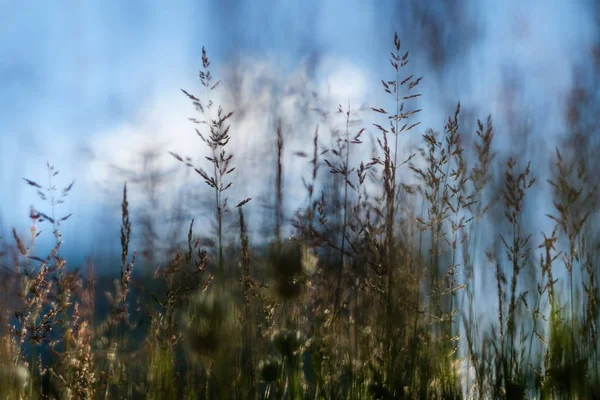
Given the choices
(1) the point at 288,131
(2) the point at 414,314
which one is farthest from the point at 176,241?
(2) the point at 414,314

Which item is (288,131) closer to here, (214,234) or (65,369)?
(214,234)

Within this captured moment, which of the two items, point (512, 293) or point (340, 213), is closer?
point (512, 293)

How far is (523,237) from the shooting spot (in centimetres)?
251

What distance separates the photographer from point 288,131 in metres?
2.64

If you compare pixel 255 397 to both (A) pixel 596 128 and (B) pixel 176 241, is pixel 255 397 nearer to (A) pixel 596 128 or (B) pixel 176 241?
(B) pixel 176 241

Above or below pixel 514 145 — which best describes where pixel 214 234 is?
below

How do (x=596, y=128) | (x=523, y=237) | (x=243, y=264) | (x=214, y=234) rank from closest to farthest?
(x=243, y=264) < (x=523, y=237) < (x=214, y=234) < (x=596, y=128)

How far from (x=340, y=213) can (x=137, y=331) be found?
113cm

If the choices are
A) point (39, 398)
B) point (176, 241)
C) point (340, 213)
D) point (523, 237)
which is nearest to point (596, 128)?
point (523, 237)

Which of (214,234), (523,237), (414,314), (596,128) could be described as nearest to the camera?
(414,314)

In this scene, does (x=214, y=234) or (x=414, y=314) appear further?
(x=214, y=234)

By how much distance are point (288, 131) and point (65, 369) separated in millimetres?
1197

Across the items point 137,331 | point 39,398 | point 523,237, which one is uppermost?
point 523,237

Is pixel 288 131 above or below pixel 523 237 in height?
above
